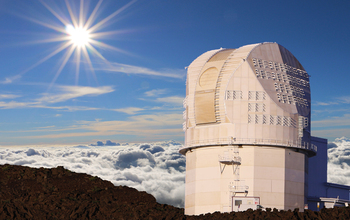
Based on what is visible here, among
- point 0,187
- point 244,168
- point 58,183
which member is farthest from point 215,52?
point 0,187

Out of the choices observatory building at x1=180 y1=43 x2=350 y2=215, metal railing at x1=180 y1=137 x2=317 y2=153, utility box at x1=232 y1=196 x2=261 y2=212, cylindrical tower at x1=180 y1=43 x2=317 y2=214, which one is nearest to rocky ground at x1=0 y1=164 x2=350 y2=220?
utility box at x1=232 y1=196 x2=261 y2=212

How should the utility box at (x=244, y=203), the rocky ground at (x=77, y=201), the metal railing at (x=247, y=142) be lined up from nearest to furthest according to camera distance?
the rocky ground at (x=77, y=201) < the utility box at (x=244, y=203) < the metal railing at (x=247, y=142)

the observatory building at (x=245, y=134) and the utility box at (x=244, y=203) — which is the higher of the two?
the observatory building at (x=245, y=134)

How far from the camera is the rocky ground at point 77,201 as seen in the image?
40.7 meters

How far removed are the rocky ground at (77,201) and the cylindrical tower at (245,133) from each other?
2.55 m

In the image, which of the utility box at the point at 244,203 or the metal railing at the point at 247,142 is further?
the metal railing at the point at 247,142

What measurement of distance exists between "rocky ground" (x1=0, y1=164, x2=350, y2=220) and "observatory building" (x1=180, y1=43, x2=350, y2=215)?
245 cm

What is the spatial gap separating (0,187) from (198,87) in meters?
25.6

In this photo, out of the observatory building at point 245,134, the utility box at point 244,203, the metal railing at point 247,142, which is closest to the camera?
the utility box at point 244,203

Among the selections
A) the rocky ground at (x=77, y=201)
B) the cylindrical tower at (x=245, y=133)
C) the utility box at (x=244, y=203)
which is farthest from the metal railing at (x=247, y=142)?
the rocky ground at (x=77, y=201)

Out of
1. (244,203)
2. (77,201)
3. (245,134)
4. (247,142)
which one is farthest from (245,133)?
(77,201)

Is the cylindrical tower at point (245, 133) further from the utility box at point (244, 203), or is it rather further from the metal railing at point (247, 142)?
the utility box at point (244, 203)

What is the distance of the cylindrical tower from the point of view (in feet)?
145

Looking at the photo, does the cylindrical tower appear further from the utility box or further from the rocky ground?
the rocky ground
